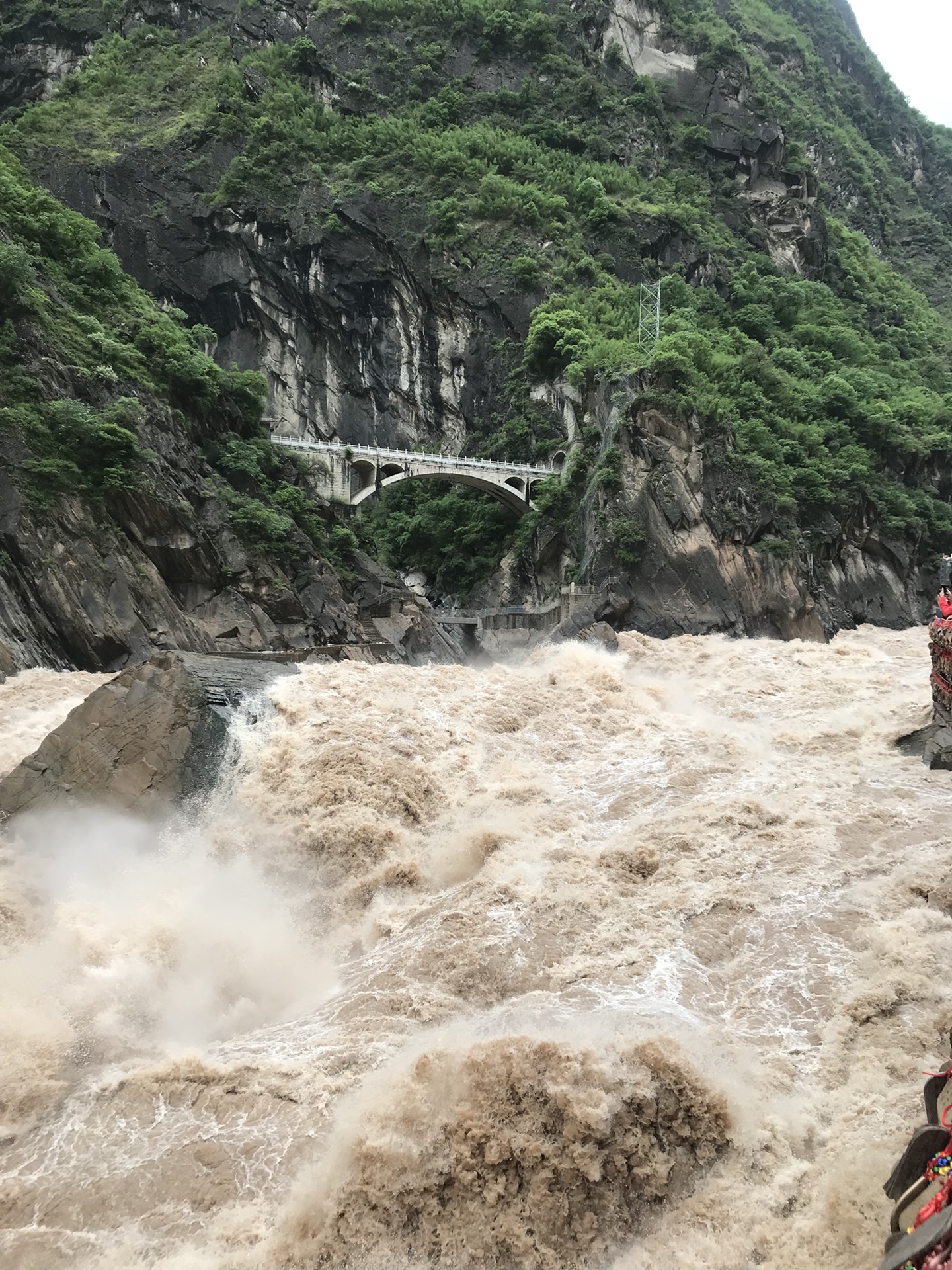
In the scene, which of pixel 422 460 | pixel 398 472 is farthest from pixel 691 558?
pixel 398 472

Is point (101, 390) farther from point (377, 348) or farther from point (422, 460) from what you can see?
point (377, 348)

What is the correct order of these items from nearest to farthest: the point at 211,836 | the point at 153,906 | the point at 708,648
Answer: the point at 153,906 < the point at 211,836 < the point at 708,648

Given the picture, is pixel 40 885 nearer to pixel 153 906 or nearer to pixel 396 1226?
pixel 153 906

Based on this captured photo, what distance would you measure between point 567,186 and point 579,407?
2217cm

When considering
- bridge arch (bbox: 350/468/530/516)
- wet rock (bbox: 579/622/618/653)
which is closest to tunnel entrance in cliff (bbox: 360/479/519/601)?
bridge arch (bbox: 350/468/530/516)

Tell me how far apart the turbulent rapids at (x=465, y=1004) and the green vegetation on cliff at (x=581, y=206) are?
2749 centimetres

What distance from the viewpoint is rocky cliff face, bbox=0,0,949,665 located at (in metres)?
23.3

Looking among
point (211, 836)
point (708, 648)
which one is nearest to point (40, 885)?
point (211, 836)

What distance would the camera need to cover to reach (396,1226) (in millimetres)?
5691

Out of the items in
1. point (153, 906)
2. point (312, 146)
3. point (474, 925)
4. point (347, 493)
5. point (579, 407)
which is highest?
point (312, 146)

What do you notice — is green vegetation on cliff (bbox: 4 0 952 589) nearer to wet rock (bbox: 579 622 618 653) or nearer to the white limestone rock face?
the white limestone rock face

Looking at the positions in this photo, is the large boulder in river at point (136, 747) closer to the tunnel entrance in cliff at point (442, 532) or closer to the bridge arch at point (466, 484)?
the bridge arch at point (466, 484)

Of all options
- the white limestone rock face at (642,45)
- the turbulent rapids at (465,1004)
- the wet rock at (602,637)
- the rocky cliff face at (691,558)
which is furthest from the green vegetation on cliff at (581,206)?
the turbulent rapids at (465,1004)

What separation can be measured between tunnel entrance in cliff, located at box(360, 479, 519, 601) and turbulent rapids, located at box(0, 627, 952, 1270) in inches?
1304
